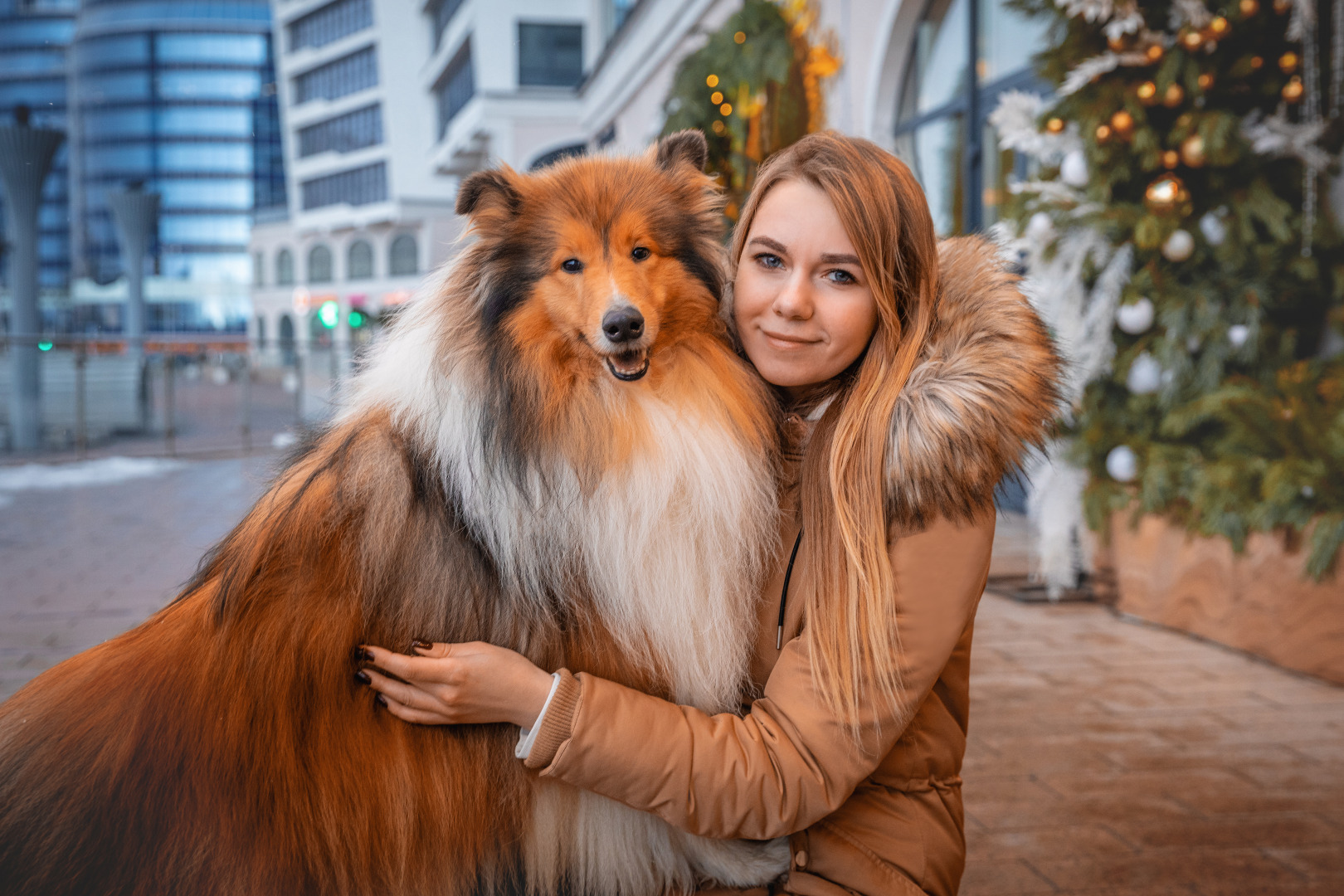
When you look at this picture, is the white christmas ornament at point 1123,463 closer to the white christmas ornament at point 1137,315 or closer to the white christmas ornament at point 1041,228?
the white christmas ornament at point 1137,315

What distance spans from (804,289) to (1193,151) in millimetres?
3137

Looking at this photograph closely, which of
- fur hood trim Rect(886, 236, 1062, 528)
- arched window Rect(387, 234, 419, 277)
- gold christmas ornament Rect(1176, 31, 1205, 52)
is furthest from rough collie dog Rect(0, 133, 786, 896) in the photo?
arched window Rect(387, 234, 419, 277)

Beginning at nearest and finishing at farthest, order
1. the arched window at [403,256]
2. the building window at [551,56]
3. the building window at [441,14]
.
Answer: the building window at [551,56] → the building window at [441,14] → the arched window at [403,256]

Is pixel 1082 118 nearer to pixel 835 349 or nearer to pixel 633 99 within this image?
pixel 835 349

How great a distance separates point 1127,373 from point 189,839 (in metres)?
4.03

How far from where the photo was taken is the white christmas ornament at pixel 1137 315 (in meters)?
3.93

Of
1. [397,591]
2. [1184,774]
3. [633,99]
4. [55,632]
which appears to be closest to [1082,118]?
[1184,774]

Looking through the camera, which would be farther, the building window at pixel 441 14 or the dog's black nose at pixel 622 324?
the building window at pixel 441 14

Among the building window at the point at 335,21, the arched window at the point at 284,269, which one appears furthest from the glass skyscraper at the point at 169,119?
the arched window at the point at 284,269

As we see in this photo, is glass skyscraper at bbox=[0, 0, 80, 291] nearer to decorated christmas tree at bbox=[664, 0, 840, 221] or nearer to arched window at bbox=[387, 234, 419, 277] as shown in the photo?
decorated christmas tree at bbox=[664, 0, 840, 221]

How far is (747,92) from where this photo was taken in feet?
17.2

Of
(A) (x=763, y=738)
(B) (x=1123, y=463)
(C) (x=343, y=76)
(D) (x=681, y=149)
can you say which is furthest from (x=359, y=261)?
(A) (x=763, y=738)

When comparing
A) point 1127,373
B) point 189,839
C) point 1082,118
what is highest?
point 1082,118

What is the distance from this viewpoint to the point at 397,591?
1.42 meters
